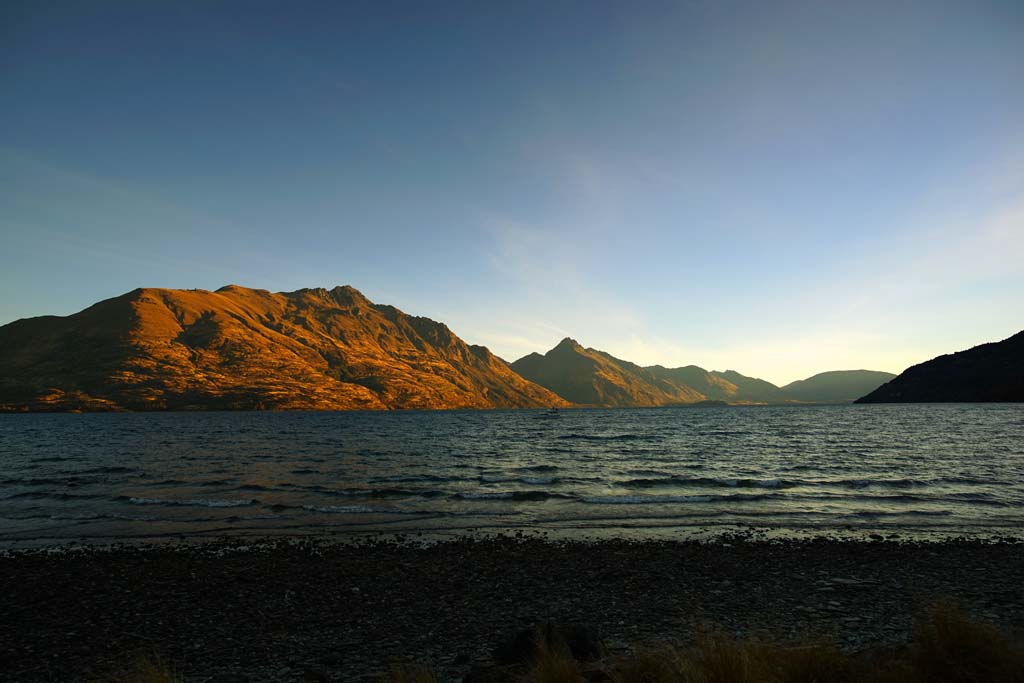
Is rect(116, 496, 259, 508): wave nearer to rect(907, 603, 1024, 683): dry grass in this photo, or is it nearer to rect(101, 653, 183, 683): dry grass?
rect(101, 653, 183, 683): dry grass

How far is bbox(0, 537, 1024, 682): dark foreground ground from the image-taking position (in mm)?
10961

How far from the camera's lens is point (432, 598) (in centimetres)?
1444

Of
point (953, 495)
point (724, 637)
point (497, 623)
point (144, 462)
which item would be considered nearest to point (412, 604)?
point (497, 623)

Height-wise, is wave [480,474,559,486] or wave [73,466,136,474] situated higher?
wave [480,474,559,486]

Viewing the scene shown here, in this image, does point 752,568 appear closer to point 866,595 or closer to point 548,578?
point 866,595

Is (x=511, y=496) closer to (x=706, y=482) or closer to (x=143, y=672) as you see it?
(x=706, y=482)

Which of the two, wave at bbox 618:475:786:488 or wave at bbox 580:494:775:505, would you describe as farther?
wave at bbox 618:475:786:488

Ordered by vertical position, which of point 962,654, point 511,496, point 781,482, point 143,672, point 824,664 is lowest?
point 511,496

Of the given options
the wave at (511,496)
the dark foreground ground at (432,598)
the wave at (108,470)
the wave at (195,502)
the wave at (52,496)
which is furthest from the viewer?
the wave at (108,470)

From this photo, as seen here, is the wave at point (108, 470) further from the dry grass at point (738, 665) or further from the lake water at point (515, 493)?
the dry grass at point (738, 665)

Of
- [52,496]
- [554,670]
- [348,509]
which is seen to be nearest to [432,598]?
[554,670]

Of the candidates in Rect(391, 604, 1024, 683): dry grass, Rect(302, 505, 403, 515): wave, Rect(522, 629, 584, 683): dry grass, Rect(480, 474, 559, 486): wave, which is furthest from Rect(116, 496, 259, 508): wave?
Rect(522, 629, 584, 683): dry grass

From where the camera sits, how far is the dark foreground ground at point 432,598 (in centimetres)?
1096

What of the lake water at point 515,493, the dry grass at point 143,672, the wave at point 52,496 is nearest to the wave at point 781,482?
the lake water at point 515,493
